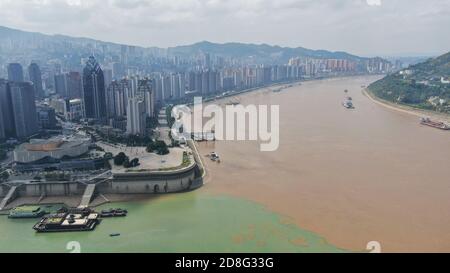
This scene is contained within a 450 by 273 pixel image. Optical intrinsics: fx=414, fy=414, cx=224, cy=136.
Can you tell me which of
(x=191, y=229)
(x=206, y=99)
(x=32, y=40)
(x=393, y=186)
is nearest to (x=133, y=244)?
(x=191, y=229)

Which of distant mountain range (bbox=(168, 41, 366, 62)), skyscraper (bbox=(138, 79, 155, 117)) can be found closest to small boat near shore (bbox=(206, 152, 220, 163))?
skyscraper (bbox=(138, 79, 155, 117))

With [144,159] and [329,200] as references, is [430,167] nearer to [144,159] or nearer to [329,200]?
[329,200]

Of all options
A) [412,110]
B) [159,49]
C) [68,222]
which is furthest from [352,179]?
[159,49]

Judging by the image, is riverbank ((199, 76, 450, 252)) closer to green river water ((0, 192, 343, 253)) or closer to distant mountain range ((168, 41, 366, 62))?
green river water ((0, 192, 343, 253))

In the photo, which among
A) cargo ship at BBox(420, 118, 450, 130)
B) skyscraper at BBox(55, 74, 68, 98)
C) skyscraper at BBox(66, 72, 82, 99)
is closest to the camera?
cargo ship at BBox(420, 118, 450, 130)

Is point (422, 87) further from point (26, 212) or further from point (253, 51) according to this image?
point (253, 51)

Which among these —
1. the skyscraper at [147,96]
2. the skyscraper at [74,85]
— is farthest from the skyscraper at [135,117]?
the skyscraper at [74,85]
